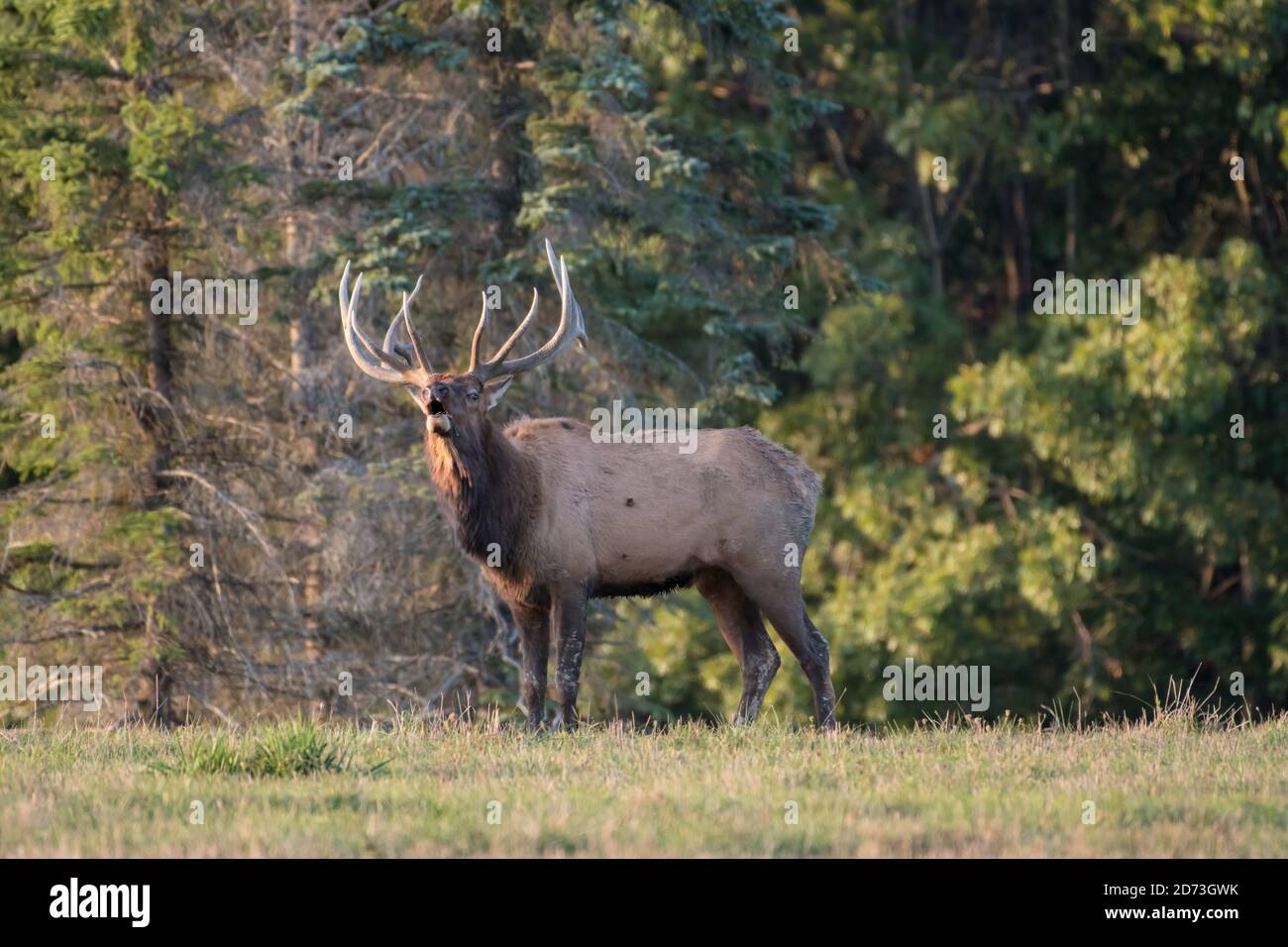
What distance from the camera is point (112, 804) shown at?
9258 millimetres

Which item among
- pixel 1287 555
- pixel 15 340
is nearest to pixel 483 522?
pixel 15 340

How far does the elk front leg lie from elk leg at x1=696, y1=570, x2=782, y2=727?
3.48ft

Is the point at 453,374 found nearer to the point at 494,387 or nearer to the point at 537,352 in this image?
the point at 494,387

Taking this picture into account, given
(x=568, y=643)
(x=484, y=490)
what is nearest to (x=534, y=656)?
(x=568, y=643)

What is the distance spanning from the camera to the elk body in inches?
502

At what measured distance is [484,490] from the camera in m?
12.7

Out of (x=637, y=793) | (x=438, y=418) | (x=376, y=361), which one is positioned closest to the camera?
(x=637, y=793)

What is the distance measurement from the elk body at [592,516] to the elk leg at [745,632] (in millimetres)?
13

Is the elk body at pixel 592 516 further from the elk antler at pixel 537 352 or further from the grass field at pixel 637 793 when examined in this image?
the grass field at pixel 637 793

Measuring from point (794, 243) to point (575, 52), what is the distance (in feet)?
9.40

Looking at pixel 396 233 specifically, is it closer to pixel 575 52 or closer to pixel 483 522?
pixel 575 52

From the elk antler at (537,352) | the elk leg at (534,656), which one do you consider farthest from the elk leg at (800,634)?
the elk antler at (537,352)

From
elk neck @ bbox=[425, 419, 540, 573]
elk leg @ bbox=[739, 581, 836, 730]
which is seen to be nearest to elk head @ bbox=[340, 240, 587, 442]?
elk neck @ bbox=[425, 419, 540, 573]

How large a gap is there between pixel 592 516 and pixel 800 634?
5.25ft
